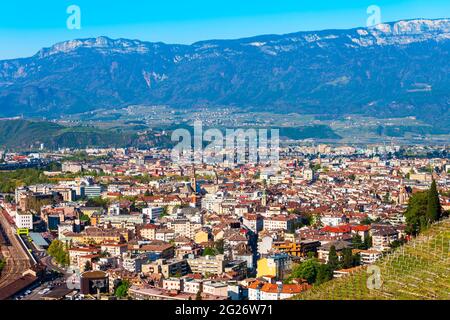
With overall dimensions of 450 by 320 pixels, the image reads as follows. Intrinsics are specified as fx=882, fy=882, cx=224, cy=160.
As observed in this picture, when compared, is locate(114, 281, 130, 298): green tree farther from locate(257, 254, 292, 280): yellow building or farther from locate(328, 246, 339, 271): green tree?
locate(328, 246, 339, 271): green tree

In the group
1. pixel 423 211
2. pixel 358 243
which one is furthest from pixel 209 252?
pixel 423 211

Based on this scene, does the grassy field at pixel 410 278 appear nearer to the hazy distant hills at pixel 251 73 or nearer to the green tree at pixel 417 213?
the green tree at pixel 417 213

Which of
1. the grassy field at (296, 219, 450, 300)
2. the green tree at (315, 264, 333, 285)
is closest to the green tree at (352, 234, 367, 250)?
the green tree at (315, 264, 333, 285)

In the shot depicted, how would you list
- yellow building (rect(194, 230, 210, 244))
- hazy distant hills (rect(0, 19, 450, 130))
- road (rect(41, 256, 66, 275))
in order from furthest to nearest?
1. hazy distant hills (rect(0, 19, 450, 130))
2. yellow building (rect(194, 230, 210, 244))
3. road (rect(41, 256, 66, 275))

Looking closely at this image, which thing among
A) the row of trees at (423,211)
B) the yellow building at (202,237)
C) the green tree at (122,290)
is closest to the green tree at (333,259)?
the row of trees at (423,211)

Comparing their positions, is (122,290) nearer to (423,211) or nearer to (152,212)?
(423,211)
